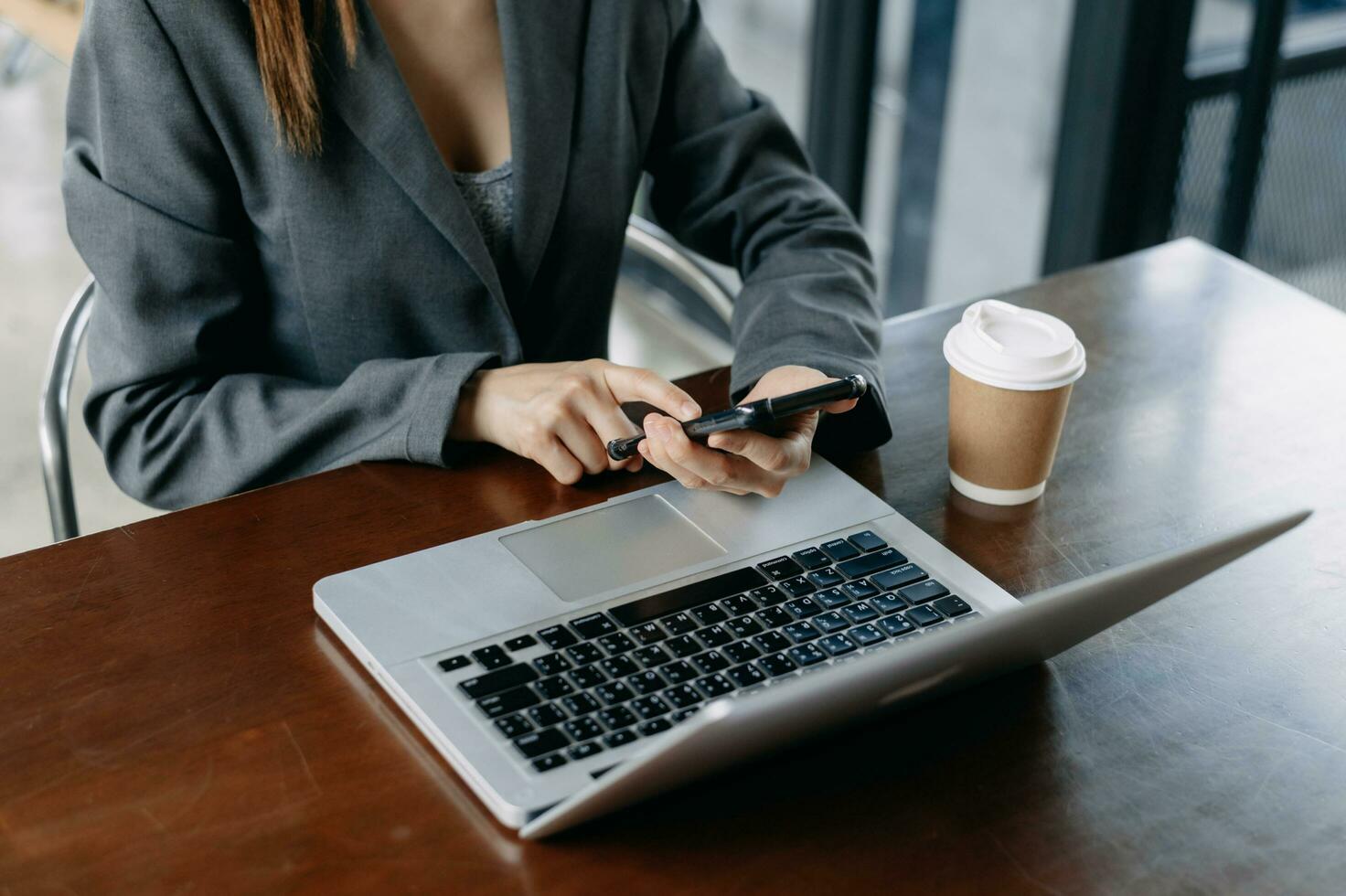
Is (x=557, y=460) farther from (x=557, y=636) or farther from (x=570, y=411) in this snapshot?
(x=557, y=636)

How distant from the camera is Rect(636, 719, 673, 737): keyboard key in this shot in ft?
2.38

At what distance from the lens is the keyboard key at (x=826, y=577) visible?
86cm

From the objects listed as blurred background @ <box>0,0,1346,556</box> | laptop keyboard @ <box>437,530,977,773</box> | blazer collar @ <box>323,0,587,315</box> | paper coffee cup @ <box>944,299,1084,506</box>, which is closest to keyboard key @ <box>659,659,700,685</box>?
laptop keyboard @ <box>437,530,977,773</box>

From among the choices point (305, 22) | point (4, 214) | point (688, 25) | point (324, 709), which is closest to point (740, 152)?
point (688, 25)

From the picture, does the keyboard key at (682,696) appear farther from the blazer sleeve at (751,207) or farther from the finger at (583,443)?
the blazer sleeve at (751,207)

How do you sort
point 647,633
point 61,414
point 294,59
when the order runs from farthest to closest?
point 61,414, point 294,59, point 647,633

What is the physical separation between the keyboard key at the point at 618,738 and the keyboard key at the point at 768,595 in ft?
0.50

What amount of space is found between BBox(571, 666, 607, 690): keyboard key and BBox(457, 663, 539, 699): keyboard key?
2 cm

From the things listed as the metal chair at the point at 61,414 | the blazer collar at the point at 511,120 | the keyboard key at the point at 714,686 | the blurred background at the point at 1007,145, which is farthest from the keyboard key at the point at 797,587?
the blurred background at the point at 1007,145

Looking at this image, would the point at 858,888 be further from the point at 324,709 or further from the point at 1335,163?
the point at 1335,163

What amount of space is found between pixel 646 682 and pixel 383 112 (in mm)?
595

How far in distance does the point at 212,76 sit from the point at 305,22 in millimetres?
91

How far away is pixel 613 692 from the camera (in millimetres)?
751

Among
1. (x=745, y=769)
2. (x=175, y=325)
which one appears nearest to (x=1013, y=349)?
(x=745, y=769)
